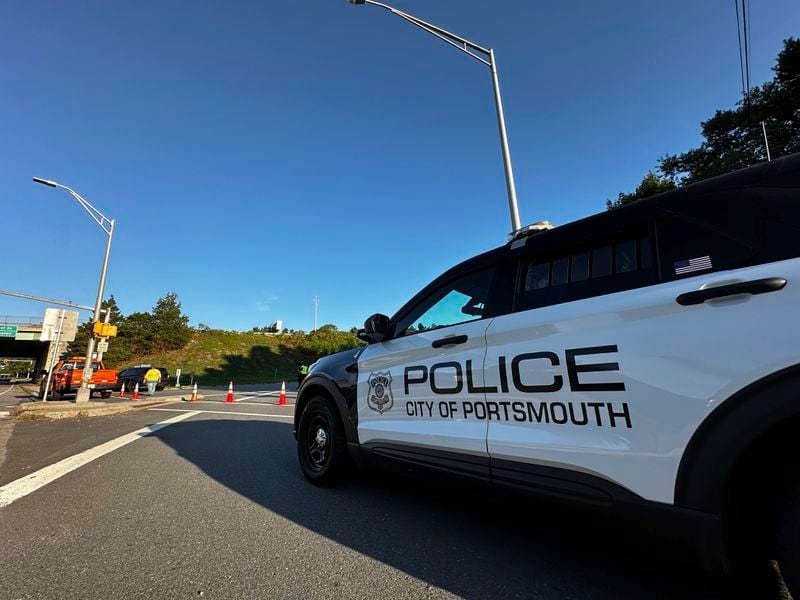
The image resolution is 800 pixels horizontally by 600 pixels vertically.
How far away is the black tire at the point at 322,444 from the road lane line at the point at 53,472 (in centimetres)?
252

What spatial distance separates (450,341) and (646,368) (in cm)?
122

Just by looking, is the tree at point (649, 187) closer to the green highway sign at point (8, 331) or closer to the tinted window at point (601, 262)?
the tinted window at point (601, 262)

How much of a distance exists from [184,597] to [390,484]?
226 cm

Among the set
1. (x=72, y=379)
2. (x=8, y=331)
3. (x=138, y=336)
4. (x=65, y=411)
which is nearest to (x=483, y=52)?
(x=65, y=411)

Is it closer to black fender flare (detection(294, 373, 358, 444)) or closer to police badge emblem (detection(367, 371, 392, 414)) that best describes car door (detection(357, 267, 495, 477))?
police badge emblem (detection(367, 371, 392, 414))

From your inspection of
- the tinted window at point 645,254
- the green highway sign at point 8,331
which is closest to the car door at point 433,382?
the tinted window at point 645,254

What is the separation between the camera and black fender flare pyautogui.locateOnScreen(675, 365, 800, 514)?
142cm

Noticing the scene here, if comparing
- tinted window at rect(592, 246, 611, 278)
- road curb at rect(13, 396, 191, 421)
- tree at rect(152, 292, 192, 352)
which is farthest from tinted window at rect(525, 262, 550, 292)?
tree at rect(152, 292, 192, 352)

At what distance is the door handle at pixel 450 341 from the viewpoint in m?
2.69

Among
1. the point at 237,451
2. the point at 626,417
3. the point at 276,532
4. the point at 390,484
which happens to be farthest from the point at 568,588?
the point at 237,451

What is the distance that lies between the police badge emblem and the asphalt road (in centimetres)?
71

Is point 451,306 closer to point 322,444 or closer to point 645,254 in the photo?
point 645,254

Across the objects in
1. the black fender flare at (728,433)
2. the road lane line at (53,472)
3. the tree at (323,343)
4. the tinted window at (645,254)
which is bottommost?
the road lane line at (53,472)

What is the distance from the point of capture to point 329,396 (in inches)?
158
